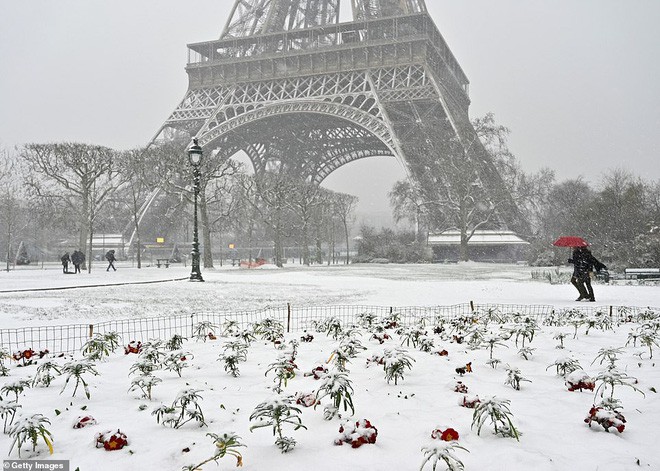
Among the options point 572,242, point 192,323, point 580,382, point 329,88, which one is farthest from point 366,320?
point 329,88

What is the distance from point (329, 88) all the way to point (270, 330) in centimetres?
3676

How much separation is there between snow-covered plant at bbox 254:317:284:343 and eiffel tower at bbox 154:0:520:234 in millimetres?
29288

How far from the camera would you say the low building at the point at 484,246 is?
41219 mm

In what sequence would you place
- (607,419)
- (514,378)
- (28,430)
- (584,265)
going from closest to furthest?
(28,430)
(607,419)
(514,378)
(584,265)

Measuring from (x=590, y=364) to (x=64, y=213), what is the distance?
35315 mm

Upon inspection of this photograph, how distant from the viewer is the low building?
1623 inches

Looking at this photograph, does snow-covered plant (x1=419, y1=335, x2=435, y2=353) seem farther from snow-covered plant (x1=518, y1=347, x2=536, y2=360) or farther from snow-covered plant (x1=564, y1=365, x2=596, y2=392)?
snow-covered plant (x1=564, y1=365, x2=596, y2=392)

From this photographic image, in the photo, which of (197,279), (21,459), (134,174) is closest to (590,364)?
(21,459)

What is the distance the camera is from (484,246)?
4247cm

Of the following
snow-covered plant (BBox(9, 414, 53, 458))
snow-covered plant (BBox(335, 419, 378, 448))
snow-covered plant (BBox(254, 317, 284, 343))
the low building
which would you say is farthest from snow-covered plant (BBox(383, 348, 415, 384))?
the low building

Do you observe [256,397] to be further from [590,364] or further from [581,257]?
[581,257]

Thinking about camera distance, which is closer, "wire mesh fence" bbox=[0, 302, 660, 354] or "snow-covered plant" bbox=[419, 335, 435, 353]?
"snow-covered plant" bbox=[419, 335, 435, 353]

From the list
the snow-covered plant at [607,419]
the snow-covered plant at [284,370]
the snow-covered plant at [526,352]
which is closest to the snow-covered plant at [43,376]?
the snow-covered plant at [284,370]

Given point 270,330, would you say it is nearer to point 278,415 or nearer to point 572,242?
point 278,415
